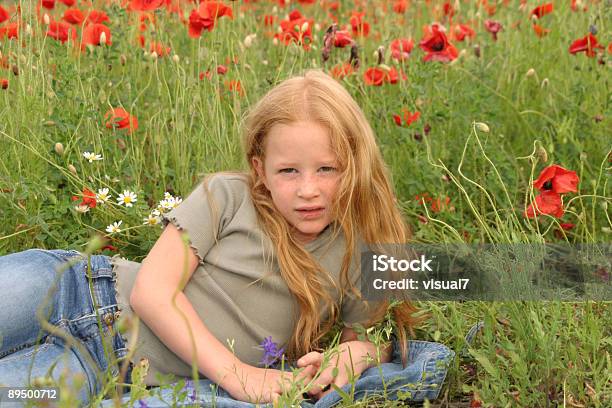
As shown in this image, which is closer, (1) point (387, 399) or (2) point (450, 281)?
(1) point (387, 399)

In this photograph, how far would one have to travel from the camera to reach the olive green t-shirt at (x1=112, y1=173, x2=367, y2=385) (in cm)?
222

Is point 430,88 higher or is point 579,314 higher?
point 430,88

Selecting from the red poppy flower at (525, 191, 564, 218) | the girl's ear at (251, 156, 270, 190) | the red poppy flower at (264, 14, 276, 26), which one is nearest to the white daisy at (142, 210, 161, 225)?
the girl's ear at (251, 156, 270, 190)

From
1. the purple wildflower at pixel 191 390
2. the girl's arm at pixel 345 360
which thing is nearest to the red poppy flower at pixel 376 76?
the girl's arm at pixel 345 360

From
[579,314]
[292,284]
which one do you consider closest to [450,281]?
[579,314]

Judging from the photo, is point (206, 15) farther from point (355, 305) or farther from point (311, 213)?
point (355, 305)

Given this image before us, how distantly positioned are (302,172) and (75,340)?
25.4 inches

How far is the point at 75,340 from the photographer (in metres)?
2.04

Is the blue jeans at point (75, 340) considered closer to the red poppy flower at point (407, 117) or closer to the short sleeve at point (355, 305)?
the short sleeve at point (355, 305)

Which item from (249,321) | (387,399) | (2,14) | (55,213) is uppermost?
(2,14)

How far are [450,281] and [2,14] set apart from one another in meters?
1.84

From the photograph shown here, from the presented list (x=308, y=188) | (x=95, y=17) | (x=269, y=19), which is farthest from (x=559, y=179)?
(x=269, y=19)

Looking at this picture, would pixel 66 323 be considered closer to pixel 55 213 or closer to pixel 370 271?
pixel 55 213

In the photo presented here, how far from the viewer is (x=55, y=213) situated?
2.70m
